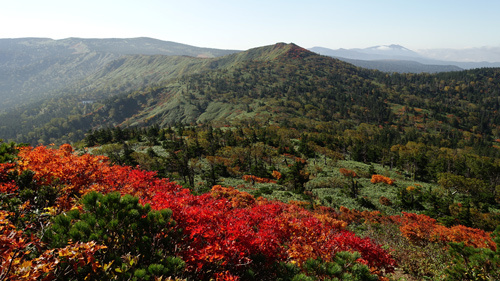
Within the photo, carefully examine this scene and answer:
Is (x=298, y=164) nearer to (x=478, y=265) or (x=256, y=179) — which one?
(x=256, y=179)

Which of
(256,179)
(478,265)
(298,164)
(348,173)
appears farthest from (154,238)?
(348,173)

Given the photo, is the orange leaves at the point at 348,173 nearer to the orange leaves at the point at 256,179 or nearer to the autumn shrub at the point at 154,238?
the orange leaves at the point at 256,179

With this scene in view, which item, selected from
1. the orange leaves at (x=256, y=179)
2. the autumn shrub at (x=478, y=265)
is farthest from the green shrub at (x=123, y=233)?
the orange leaves at (x=256, y=179)

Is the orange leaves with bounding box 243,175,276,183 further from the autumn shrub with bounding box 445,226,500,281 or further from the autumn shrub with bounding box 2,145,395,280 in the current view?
the autumn shrub with bounding box 445,226,500,281

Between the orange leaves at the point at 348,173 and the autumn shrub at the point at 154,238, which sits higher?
the autumn shrub at the point at 154,238

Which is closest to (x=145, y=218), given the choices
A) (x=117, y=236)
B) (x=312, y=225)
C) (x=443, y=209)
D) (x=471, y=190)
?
(x=117, y=236)

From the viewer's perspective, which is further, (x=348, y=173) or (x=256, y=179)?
(x=348, y=173)

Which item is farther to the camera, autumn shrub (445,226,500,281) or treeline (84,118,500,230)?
treeline (84,118,500,230)

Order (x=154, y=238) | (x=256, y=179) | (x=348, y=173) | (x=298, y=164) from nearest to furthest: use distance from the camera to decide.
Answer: (x=154, y=238), (x=298, y=164), (x=256, y=179), (x=348, y=173)

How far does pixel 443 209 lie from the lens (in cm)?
4894

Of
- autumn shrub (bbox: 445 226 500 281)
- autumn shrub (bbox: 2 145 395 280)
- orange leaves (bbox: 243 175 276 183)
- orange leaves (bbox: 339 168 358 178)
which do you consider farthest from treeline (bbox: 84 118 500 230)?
autumn shrub (bbox: 445 226 500 281)

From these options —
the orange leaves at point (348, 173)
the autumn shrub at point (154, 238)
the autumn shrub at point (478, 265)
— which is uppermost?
the autumn shrub at point (154, 238)

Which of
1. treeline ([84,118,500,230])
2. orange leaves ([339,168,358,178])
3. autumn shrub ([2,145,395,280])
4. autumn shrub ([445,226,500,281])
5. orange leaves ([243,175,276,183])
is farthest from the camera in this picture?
orange leaves ([339,168,358,178])

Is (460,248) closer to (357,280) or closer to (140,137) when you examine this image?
(357,280)
